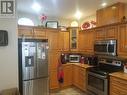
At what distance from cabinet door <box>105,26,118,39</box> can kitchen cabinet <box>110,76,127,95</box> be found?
1.05 m

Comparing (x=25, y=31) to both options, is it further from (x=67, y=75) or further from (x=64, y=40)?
(x=67, y=75)

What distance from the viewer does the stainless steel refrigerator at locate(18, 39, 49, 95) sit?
3121 mm

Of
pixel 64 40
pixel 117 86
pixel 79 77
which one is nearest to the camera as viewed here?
pixel 117 86

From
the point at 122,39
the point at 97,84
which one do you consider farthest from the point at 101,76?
the point at 122,39

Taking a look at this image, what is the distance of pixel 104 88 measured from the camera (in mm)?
3262

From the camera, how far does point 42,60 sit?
3.42m

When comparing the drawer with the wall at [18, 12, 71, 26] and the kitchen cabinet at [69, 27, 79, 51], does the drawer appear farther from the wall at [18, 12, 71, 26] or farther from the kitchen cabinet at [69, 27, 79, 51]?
the wall at [18, 12, 71, 26]

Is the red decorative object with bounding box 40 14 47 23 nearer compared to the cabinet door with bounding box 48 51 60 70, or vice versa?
the cabinet door with bounding box 48 51 60 70

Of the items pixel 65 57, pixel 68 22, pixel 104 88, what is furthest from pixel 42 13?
pixel 104 88

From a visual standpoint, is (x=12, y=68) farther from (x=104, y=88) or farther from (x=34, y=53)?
(x=104, y=88)

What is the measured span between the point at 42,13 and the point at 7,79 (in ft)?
9.07

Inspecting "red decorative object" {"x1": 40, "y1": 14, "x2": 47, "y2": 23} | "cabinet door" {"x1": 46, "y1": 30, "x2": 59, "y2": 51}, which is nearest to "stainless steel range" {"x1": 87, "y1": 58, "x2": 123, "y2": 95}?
"cabinet door" {"x1": 46, "y1": 30, "x2": 59, "y2": 51}

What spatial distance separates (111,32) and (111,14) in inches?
20.6

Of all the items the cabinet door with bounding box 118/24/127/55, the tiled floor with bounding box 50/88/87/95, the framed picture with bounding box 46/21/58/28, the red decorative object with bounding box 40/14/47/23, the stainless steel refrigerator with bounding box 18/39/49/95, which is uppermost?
the red decorative object with bounding box 40/14/47/23
